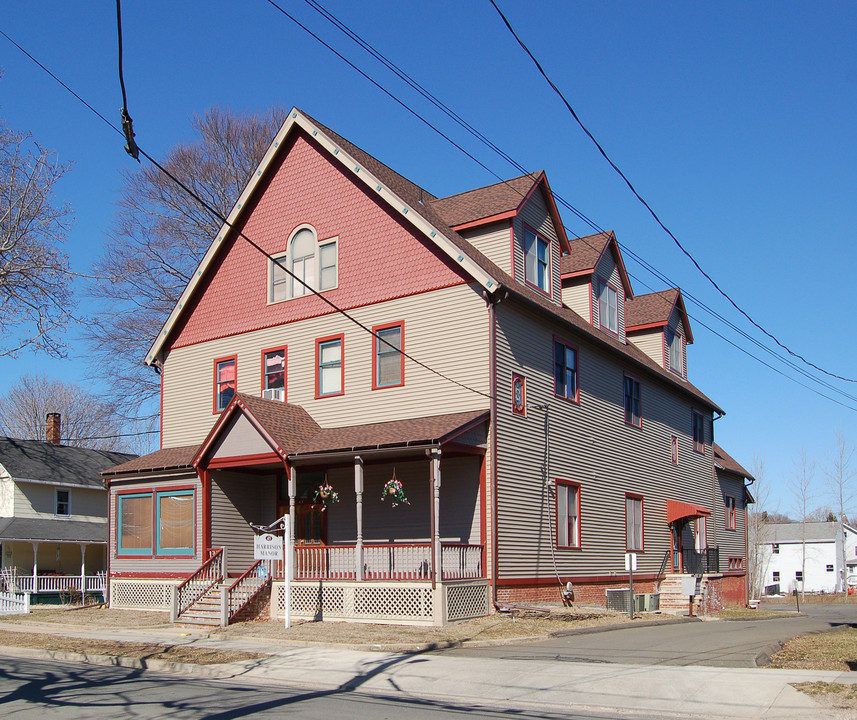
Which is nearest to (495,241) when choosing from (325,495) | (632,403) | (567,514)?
(567,514)

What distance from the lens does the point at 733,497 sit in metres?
41.9

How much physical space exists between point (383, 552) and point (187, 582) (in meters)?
5.03

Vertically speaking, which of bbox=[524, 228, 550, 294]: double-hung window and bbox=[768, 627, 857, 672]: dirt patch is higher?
bbox=[524, 228, 550, 294]: double-hung window

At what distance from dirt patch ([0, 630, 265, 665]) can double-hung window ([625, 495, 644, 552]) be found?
1636 cm

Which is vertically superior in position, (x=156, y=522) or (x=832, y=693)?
(x=156, y=522)

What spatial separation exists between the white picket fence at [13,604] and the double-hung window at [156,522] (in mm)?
3245

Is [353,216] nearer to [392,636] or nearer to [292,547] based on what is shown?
[292,547]

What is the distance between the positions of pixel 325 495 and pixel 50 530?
2159 centimetres

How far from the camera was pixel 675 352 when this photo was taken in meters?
36.7

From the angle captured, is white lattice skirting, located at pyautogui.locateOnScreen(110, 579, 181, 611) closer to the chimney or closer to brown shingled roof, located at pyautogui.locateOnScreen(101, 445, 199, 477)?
brown shingled roof, located at pyautogui.locateOnScreen(101, 445, 199, 477)

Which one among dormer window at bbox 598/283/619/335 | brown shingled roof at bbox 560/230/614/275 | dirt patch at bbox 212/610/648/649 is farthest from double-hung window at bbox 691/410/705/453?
dirt patch at bbox 212/610/648/649

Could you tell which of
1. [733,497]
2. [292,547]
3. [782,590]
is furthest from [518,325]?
[782,590]

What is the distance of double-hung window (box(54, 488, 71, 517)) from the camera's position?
41969 millimetres

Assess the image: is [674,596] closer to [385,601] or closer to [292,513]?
[385,601]
